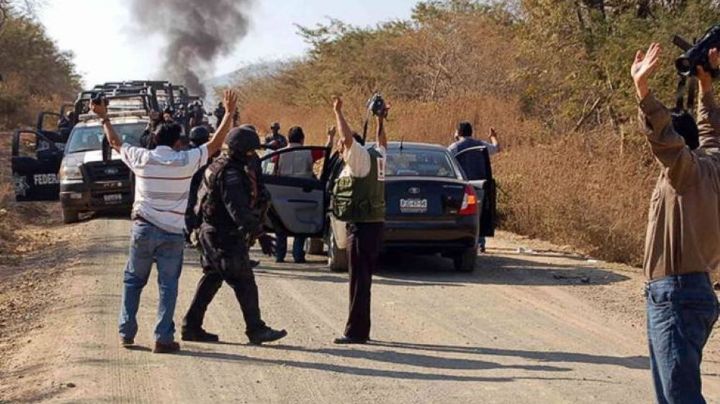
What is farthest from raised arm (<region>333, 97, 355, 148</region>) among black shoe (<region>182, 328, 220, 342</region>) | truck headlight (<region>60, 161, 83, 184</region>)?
truck headlight (<region>60, 161, 83, 184</region>)

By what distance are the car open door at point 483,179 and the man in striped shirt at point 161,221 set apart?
6016 millimetres

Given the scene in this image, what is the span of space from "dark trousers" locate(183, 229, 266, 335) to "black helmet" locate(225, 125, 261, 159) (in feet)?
2.12

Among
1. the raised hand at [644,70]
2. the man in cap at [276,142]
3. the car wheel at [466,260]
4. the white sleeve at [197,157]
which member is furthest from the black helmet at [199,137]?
the raised hand at [644,70]

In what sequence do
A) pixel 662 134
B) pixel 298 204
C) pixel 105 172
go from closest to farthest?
1. pixel 662 134
2. pixel 298 204
3. pixel 105 172

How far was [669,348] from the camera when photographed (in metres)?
5.09

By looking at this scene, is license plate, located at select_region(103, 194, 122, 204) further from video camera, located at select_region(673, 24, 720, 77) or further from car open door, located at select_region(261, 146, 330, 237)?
video camera, located at select_region(673, 24, 720, 77)

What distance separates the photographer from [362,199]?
8.77m

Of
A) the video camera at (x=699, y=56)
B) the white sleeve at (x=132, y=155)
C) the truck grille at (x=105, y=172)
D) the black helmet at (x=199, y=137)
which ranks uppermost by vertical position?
the video camera at (x=699, y=56)

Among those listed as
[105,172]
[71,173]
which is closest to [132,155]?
[105,172]

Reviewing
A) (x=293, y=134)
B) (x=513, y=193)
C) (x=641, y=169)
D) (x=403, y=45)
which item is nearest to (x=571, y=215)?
(x=641, y=169)

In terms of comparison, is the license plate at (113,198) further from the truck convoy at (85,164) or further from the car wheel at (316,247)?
the car wheel at (316,247)

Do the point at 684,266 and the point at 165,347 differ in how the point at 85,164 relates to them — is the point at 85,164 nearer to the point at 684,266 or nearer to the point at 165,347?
the point at 165,347

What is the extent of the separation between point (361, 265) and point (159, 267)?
161 cm

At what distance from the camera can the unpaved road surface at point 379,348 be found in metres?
7.44
